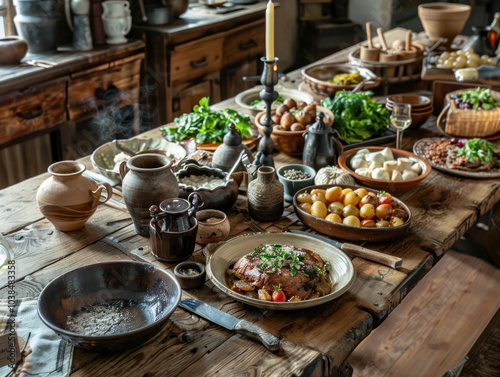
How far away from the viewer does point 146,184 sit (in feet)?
5.33

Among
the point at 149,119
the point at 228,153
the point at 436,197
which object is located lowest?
the point at 149,119

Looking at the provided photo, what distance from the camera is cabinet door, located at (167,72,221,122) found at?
3.88 meters

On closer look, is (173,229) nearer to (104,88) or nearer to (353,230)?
(353,230)

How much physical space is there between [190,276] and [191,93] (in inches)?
105

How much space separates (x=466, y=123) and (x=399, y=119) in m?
0.34

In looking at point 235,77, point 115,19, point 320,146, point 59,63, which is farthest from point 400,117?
point 235,77

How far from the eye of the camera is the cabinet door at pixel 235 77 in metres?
4.31

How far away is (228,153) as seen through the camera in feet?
6.49

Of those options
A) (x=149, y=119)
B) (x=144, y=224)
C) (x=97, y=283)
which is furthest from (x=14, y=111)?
(x=97, y=283)

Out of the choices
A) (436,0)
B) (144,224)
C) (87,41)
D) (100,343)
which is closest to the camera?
(100,343)

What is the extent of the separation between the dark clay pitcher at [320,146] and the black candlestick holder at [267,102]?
16 centimetres

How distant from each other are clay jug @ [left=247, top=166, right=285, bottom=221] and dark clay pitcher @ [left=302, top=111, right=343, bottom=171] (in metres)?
0.33

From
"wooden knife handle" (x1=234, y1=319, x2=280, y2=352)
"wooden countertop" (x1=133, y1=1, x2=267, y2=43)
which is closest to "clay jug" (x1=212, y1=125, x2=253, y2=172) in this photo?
"wooden knife handle" (x1=234, y1=319, x2=280, y2=352)

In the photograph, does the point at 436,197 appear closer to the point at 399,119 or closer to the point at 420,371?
the point at 399,119
